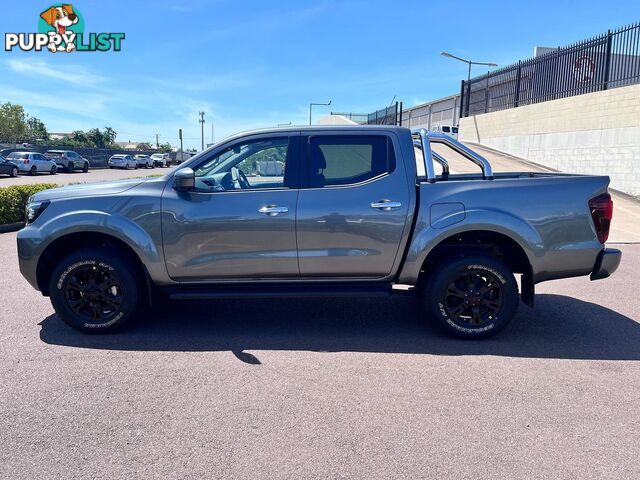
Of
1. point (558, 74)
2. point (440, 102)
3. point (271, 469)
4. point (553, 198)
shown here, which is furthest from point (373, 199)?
point (440, 102)

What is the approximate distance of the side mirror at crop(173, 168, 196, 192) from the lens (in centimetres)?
444

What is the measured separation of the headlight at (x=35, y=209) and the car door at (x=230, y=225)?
1193 mm

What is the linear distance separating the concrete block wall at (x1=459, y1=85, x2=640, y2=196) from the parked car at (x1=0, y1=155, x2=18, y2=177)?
2762 cm

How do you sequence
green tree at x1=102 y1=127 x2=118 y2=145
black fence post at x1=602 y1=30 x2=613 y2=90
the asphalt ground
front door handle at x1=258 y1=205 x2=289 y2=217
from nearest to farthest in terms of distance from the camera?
the asphalt ground, front door handle at x1=258 y1=205 x2=289 y2=217, black fence post at x1=602 y1=30 x2=613 y2=90, green tree at x1=102 y1=127 x2=118 y2=145

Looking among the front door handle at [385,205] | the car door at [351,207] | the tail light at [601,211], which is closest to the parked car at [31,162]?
the car door at [351,207]

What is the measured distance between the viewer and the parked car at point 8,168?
29216 mm

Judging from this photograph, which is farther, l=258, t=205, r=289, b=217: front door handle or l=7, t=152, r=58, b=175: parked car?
l=7, t=152, r=58, b=175: parked car

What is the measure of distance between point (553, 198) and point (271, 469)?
3433 millimetres

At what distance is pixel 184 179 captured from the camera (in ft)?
14.6

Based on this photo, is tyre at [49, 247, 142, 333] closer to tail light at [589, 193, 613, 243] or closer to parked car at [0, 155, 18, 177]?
tail light at [589, 193, 613, 243]

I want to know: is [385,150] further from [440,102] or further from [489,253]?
[440,102]

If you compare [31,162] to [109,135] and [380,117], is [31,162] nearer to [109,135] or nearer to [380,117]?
[380,117]

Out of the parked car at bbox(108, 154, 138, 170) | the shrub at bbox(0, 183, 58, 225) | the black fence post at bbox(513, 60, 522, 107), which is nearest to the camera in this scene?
the shrub at bbox(0, 183, 58, 225)

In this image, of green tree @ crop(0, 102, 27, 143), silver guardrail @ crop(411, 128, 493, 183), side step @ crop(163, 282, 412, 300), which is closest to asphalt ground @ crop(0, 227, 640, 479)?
side step @ crop(163, 282, 412, 300)
